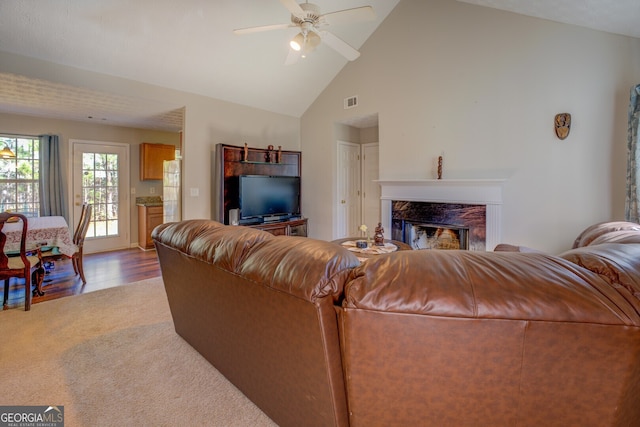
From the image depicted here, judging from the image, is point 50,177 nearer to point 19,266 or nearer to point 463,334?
point 19,266

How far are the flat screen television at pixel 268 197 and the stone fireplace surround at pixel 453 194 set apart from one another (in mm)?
1555

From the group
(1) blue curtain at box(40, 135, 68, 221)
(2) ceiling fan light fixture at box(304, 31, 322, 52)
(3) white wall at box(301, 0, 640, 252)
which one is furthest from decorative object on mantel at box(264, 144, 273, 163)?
(1) blue curtain at box(40, 135, 68, 221)

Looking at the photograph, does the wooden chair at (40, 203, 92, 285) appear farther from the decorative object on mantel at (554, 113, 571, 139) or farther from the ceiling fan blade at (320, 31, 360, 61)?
the decorative object on mantel at (554, 113, 571, 139)

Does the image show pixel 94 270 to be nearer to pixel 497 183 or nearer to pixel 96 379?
pixel 96 379

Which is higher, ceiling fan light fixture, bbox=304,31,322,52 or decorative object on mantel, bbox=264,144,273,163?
ceiling fan light fixture, bbox=304,31,322,52

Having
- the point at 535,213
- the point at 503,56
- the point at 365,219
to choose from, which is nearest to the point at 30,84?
the point at 365,219

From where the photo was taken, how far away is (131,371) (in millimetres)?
1859

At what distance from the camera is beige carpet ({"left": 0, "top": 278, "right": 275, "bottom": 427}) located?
4.92 ft

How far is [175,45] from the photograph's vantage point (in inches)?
133

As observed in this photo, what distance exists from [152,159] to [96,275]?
2.73m

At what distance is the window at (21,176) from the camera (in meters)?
4.72

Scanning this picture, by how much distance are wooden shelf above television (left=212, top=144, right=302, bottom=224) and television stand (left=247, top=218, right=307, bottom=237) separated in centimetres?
53

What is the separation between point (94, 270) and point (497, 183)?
552 cm
